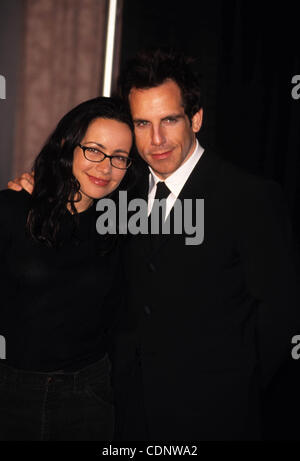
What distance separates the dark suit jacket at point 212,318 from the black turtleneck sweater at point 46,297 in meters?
0.16

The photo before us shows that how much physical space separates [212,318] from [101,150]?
788mm

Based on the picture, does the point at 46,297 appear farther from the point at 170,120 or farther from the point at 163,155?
the point at 170,120

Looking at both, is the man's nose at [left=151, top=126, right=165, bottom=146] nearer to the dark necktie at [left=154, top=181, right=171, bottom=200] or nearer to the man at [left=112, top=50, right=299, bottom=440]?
the man at [left=112, top=50, right=299, bottom=440]

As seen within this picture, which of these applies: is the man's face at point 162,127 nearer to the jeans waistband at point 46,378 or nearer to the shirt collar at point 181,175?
the shirt collar at point 181,175

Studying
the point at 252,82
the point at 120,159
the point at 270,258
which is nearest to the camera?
the point at 270,258

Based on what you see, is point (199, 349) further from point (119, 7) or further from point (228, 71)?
point (119, 7)

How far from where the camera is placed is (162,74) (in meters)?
1.76


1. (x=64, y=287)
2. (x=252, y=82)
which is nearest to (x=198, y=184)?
(x=64, y=287)

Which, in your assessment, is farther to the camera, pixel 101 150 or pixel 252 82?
pixel 252 82

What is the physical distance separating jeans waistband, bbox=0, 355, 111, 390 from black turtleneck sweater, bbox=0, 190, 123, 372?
19 millimetres

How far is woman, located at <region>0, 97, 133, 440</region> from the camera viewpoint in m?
1.66

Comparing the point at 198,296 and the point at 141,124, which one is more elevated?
the point at 141,124

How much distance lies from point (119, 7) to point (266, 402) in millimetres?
3496

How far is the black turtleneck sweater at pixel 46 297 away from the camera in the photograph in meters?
1.66
